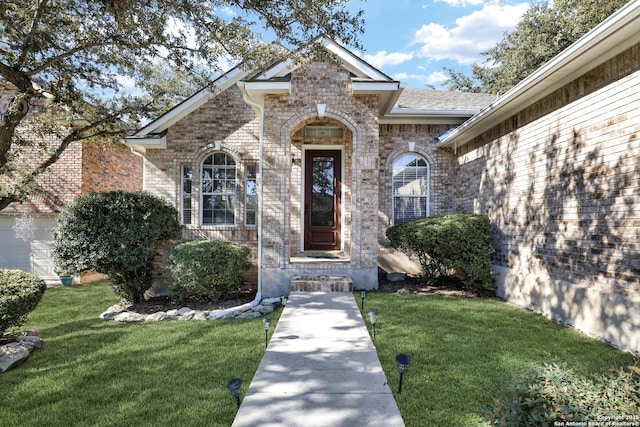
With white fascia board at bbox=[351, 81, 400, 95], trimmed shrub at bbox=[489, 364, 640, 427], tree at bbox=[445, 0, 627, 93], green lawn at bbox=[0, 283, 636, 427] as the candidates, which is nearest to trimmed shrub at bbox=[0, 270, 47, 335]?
green lawn at bbox=[0, 283, 636, 427]

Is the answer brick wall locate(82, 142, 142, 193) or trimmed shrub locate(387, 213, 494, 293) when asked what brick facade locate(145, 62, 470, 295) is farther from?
brick wall locate(82, 142, 142, 193)

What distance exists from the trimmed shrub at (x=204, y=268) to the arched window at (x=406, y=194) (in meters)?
4.91

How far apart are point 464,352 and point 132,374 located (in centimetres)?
402

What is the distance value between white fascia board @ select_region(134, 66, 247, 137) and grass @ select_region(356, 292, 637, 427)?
22.2 ft

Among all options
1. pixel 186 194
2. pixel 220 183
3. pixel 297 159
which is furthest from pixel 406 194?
pixel 186 194

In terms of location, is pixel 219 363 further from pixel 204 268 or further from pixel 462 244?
pixel 462 244

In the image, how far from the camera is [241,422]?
2600 mm

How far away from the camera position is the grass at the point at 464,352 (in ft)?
9.46

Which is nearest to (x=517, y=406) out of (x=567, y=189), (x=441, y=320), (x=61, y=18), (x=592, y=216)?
(x=441, y=320)

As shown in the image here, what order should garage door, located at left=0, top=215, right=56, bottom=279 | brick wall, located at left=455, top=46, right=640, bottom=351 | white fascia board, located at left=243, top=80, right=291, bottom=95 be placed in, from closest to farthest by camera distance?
brick wall, located at left=455, top=46, right=640, bottom=351 < white fascia board, located at left=243, top=80, right=291, bottom=95 < garage door, located at left=0, top=215, right=56, bottom=279

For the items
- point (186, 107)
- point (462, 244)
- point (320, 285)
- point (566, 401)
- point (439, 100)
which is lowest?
point (320, 285)

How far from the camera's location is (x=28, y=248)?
1031 cm

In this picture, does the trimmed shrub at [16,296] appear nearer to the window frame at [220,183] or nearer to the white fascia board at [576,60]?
the window frame at [220,183]

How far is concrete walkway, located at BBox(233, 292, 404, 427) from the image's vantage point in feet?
8.68
